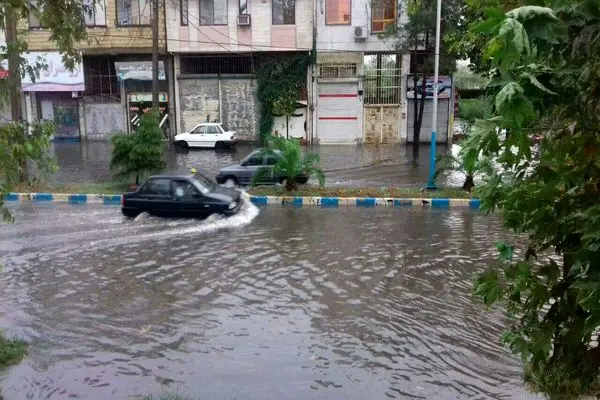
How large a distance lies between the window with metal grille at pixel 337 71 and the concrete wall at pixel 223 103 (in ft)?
12.7

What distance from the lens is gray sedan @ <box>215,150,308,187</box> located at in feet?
59.9

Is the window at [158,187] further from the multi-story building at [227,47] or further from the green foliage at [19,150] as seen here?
the multi-story building at [227,47]

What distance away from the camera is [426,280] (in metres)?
10.0

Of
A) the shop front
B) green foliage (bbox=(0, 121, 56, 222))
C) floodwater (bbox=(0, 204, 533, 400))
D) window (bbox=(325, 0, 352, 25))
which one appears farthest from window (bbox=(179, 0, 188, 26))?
green foliage (bbox=(0, 121, 56, 222))

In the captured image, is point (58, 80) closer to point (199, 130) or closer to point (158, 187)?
point (199, 130)

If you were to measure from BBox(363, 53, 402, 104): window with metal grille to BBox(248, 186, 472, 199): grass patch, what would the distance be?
1526 centimetres

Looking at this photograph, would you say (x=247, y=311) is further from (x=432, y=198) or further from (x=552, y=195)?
(x=432, y=198)

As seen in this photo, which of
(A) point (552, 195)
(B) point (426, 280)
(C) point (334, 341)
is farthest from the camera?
(B) point (426, 280)

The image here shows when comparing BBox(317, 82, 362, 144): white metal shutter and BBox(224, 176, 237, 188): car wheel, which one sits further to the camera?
BBox(317, 82, 362, 144): white metal shutter

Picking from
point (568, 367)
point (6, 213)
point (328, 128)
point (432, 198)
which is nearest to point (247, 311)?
point (6, 213)

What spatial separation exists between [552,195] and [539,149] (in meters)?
0.29

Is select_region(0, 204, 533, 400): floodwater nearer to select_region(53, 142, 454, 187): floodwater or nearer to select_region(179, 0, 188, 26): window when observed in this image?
select_region(53, 142, 454, 187): floodwater

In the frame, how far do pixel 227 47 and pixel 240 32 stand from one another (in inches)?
42.6

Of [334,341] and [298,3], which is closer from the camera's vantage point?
[334,341]
